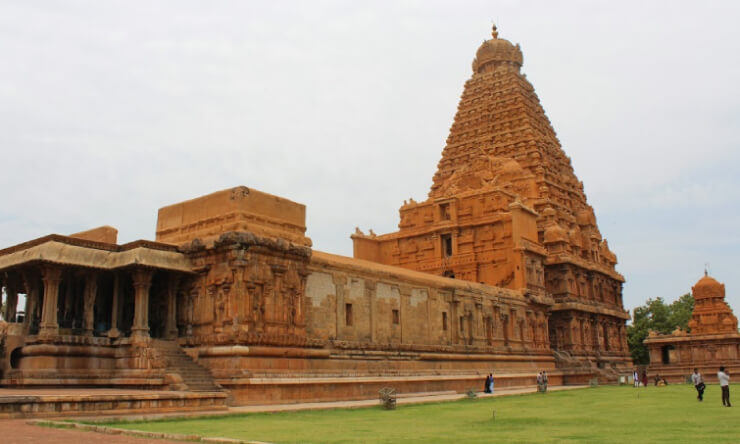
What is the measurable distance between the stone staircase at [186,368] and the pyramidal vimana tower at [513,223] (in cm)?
2525

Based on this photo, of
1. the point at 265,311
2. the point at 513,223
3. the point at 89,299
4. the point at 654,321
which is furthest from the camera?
the point at 654,321

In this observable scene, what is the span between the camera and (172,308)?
25.5 meters

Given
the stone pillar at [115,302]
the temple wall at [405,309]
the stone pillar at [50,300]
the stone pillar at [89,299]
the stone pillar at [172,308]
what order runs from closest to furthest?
the stone pillar at [50,300]
the stone pillar at [89,299]
the stone pillar at [115,302]
the stone pillar at [172,308]
the temple wall at [405,309]

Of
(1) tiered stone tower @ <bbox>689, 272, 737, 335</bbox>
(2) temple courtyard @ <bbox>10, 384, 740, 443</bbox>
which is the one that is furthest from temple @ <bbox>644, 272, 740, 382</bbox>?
(2) temple courtyard @ <bbox>10, 384, 740, 443</bbox>

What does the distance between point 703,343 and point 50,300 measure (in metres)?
50.4

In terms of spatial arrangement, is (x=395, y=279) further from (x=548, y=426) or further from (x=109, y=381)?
(x=548, y=426)

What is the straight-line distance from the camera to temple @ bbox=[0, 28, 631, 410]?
894 inches

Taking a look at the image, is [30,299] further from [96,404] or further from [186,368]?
[96,404]

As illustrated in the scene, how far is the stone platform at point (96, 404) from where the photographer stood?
15.1 metres

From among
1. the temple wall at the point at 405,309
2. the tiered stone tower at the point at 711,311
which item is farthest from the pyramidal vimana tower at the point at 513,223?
the tiered stone tower at the point at 711,311

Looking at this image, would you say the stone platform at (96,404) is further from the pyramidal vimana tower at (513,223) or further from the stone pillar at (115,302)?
the pyramidal vimana tower at (513,223)

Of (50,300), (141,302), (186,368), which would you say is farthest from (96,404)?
(141,302)

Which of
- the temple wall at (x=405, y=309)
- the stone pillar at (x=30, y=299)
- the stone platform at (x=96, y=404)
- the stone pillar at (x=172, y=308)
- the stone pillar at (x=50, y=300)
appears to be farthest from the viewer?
the temple wall at (x=405, y=309)

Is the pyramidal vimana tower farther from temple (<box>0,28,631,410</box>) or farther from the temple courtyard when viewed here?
the temple courtyard
